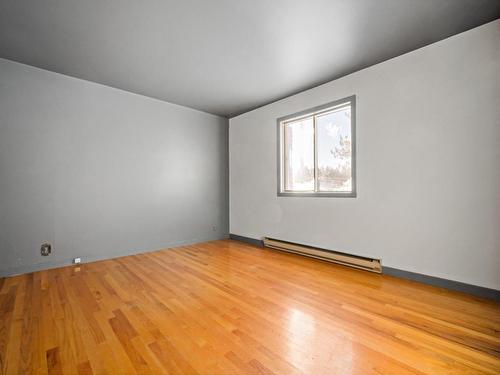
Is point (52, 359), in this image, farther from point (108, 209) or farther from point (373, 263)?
point (373, 263)

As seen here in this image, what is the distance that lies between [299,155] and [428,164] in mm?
1957

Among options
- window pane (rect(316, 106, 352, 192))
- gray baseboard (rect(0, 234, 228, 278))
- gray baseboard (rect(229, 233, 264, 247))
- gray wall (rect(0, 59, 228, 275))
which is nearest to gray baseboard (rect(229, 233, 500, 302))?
window pane (rect(316, 106, 352, 192))

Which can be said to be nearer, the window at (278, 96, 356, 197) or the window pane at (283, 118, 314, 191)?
the window at (278, 96, 356, 197)

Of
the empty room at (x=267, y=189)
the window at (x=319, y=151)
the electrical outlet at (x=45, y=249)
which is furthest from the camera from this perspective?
the window at (x=319, y=151)

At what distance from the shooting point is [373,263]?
9.75 ft

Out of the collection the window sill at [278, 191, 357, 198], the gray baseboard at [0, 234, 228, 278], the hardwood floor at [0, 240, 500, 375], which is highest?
the window sill at [278, 191, 357, 198]

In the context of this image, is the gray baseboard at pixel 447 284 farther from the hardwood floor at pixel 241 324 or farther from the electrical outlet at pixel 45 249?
the electrical outlet at pixel 45 249

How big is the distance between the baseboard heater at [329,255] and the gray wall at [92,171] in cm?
166

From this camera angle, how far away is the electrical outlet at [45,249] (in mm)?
3145

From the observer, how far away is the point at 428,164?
2.61 metres

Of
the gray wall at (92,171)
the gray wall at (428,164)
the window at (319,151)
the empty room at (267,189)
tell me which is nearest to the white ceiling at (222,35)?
the empty room at (267,189)

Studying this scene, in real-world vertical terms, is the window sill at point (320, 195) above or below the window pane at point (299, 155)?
below

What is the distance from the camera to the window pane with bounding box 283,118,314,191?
13.0 ft

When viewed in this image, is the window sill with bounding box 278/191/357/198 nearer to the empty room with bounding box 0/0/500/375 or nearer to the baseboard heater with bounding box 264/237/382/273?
the empty room with bounding box 0/0/500/375
